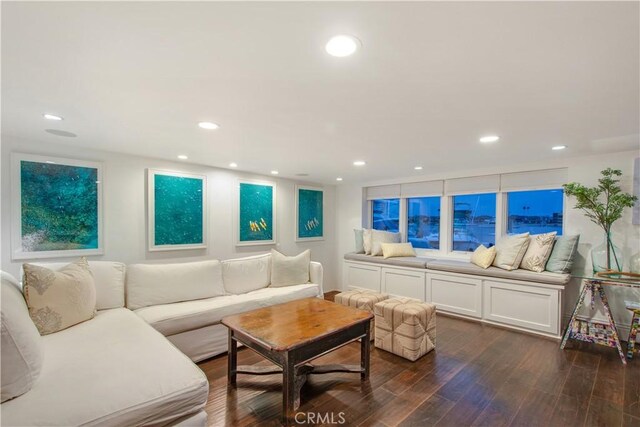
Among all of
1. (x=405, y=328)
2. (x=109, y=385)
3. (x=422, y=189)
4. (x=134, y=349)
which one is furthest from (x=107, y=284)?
(x=422, y=189)

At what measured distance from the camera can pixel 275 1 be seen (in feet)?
3.17

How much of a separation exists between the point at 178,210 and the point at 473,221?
437 centimetres

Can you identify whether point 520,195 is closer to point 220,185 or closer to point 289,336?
point 289,336

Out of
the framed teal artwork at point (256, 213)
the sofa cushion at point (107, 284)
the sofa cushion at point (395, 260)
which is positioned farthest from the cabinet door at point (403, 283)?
the sofa cushion at point (107, 284)

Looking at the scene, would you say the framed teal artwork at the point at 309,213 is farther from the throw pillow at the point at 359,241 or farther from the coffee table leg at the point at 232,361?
the coffee table leg at the point at 232,361

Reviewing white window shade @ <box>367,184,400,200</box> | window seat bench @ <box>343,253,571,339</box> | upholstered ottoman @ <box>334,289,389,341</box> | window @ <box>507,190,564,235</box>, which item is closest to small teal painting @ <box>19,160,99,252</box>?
upholstered ottoman @ <box>334,289,389,341</box>

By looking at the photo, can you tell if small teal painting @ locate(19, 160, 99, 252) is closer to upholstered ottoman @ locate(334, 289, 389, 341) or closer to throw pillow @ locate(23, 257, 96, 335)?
throw pillow @ locate(23, 257, 96, 335)

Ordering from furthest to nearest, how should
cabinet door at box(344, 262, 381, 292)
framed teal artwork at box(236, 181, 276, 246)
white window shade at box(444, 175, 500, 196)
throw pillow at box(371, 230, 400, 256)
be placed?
throw pillow at box(371, 230, 400, 256) < cabinet door at box(344, 262, 381, 292) < framed teal artwork at box(236, 181, 276, 246) < white window shade at box(444, 175, 500, 196)

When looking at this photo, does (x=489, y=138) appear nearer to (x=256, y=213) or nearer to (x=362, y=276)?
(x=362, y=276)

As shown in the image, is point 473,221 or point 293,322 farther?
point 473,221

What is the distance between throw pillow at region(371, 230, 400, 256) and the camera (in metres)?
4.94

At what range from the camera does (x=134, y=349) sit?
68.1 inches

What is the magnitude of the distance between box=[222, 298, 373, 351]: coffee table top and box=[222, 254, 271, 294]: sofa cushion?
0.94 m

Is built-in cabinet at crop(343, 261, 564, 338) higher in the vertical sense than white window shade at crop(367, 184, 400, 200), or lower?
lower
